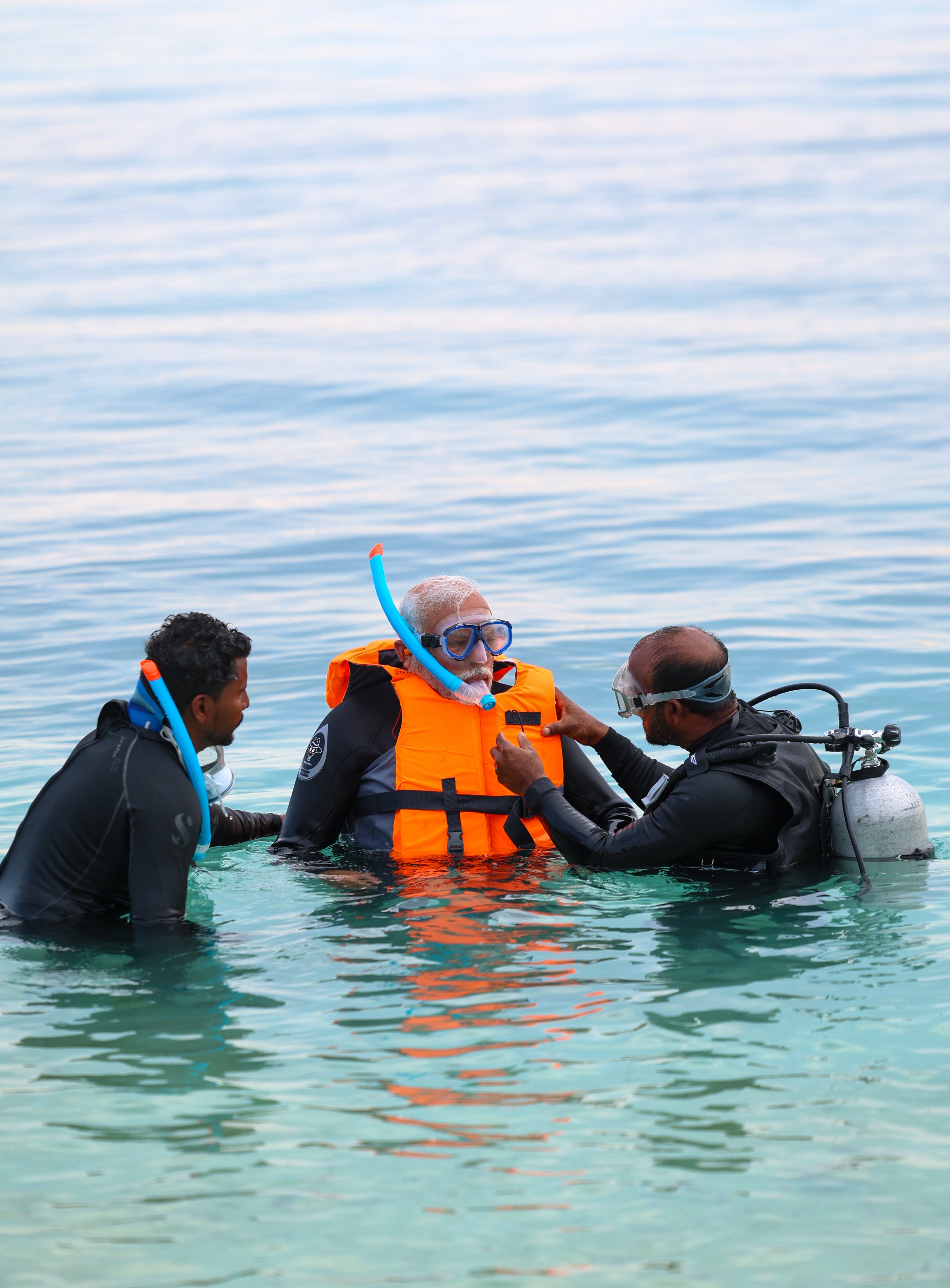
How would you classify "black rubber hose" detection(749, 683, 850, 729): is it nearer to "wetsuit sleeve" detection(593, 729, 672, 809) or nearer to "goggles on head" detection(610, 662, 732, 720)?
"goggles on head" detection(610, 662, 732, 720)

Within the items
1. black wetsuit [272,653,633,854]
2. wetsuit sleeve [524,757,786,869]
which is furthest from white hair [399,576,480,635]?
wetsuit sleeve [524,757,786,869]

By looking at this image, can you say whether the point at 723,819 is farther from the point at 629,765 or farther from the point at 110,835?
the point at 110,835

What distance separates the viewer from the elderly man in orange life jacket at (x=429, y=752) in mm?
5688

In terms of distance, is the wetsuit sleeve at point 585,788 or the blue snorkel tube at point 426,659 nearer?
the blue snorkel tube at point 426,659

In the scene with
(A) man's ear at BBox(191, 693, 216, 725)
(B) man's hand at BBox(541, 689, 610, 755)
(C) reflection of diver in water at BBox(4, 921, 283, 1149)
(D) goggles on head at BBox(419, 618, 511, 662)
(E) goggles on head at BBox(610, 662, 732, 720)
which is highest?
(D) goggles on head at BBox(419, 618, 511, 662)

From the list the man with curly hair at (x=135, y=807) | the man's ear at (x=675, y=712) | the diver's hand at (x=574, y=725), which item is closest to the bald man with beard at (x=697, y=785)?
the man's ear at (x=675, y=712)

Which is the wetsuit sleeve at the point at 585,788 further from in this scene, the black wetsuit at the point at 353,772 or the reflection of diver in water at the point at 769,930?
the reflection of diver in water at the point at 769,930

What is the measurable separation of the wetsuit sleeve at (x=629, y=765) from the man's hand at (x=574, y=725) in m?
0.04

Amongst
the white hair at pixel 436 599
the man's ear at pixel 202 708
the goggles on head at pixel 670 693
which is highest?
the white hair at pixel 436 599

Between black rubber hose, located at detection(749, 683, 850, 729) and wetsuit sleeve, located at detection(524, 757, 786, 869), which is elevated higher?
black rubber hose, located at detection(749, 683, 850, 729)

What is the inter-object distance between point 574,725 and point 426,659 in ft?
1.89

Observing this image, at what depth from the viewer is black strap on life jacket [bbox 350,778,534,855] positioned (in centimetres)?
572

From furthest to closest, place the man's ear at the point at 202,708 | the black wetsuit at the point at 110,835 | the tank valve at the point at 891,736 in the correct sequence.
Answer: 1. the tank valve at the point at 891,736
2. the man's ear at the point at 202,708
3. the black wetsuit at the point at 110,835

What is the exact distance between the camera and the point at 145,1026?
4.62m
